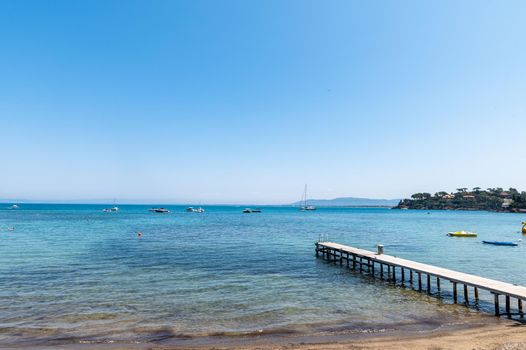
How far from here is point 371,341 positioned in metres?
12.5

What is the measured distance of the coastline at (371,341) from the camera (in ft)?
38.7

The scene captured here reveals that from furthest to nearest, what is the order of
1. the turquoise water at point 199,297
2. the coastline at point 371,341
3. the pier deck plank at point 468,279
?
the pier deck plank at point 468,279 < the turquoise water at point 199,297 < the coastline at point 371,341

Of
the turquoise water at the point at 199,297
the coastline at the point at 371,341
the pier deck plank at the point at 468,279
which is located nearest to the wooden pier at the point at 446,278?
the pier deck plank at the point at 468,279

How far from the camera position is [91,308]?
16.7 m

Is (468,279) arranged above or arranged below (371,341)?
above

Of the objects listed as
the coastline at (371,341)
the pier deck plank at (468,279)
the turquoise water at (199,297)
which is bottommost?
the turquoise water at (199,297)

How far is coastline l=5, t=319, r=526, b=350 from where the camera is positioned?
1178 cm

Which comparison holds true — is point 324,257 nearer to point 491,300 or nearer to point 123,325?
point 491,300

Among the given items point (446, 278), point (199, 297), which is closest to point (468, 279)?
point (446, 278)

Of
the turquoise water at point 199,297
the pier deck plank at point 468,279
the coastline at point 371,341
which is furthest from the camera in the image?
the pier deck plank at point 468,279

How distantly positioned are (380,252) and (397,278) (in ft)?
9.43

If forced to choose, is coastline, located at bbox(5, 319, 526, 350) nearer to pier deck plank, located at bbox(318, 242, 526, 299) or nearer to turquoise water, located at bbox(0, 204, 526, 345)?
turquoise water, located at bbox(0, 204, 526, 345)

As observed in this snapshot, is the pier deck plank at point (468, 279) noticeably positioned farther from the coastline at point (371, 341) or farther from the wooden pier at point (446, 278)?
the coastline at point (371, 341)

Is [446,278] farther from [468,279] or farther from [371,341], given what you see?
[371,341]
